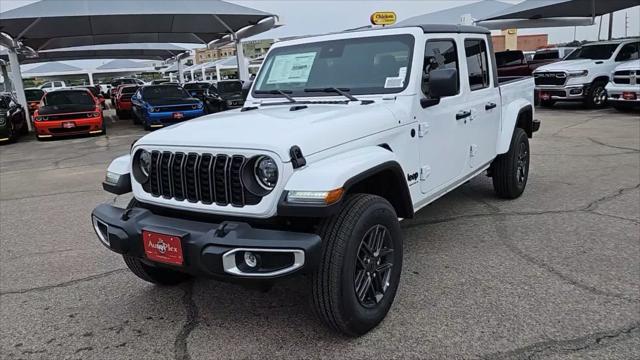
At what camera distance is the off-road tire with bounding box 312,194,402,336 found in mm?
2736

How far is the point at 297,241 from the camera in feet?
8.41

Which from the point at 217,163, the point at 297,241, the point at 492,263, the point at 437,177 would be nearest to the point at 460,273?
the point at 492,263

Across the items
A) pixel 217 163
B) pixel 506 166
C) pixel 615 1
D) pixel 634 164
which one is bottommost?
pixel 634 164

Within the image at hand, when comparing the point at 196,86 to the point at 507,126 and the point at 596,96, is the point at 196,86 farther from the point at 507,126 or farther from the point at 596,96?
the point at 507,126

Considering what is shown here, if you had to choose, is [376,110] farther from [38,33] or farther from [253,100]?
[38,33]

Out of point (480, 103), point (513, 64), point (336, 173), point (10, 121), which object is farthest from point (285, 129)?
point (513, 64)

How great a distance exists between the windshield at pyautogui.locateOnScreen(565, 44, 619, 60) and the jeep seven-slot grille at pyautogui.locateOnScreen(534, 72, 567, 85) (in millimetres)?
1452

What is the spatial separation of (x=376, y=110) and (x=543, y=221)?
8.39ft

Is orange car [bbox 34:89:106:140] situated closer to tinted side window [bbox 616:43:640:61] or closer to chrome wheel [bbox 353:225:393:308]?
chrome wheel [bbox 353:225:393:308]

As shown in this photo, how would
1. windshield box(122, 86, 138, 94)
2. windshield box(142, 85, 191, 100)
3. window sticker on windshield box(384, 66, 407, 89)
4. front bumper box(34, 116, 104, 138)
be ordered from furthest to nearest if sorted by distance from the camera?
windshield box(122, 86, 138, 94)
windshield box(142, 85, 191, 100)
front bumper box(34, 116, 104, 138)
window sticker on windshield box(384, 66, 407, 89)

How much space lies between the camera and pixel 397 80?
3811 mm

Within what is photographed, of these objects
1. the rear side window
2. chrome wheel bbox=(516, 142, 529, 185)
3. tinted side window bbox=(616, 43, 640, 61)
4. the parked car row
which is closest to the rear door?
chrome wheel bbox=(516, 142, 529, 185)

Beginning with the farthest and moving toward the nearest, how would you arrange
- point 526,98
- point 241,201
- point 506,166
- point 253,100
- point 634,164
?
point 634,164 → point 526,98 → point 506,166 → point 253,100 → point 241,201

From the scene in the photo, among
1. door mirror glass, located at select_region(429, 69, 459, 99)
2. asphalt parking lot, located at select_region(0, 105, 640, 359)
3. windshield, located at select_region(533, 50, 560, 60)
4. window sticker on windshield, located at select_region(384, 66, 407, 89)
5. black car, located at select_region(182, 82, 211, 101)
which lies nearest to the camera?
asphalt parking lot, located at select_region(0, 105, 640, 359)
